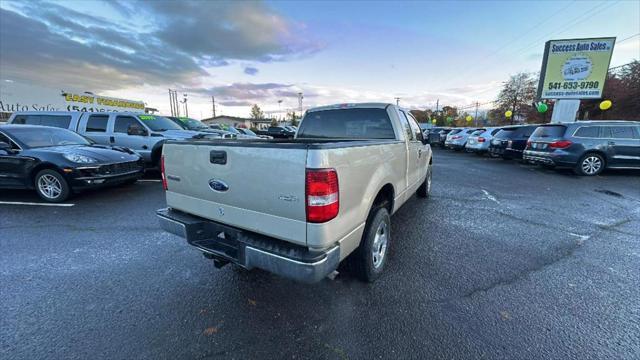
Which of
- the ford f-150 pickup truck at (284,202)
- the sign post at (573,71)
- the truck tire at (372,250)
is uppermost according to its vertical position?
the sign post at (573,71)

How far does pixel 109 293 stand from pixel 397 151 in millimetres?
3482

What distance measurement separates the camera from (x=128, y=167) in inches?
240

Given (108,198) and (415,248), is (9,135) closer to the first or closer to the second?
(108,198)

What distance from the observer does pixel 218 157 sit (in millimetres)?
2336

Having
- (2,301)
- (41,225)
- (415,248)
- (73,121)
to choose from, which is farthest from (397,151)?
(73,121)

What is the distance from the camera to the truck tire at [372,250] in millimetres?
2686

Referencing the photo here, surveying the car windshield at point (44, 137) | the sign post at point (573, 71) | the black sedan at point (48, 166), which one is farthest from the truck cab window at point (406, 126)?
the sign post at point (573, 71)

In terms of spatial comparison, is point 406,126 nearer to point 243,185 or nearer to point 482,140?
point 243,185

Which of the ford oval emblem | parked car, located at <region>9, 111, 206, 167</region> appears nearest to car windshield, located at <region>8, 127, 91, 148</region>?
parked car, located at <region>9, 111, 206, 167</region>

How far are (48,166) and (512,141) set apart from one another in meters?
15.3

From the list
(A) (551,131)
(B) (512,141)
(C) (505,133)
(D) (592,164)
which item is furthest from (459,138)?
(D) (592,164)

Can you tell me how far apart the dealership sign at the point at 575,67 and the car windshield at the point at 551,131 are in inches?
442

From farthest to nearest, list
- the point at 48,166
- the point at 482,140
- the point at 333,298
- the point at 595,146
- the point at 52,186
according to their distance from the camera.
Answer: the point at 482,140 → the point at 595,146 → the point at 52,186 → the point at 48,166 → the point at 333,298

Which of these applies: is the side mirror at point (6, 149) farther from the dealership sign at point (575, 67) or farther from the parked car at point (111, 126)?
the dealership sign at point (575, 67)
